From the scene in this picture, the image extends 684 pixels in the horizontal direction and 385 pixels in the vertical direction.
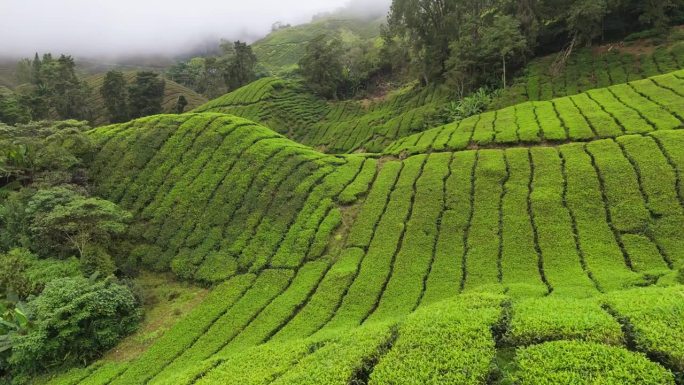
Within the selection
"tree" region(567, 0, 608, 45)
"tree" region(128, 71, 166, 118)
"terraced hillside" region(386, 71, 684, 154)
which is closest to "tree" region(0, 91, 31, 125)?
"tree" region(128, 71, 166, 118)

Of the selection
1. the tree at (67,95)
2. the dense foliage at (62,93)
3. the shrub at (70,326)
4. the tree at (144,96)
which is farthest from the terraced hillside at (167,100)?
the shrub at (70,326)

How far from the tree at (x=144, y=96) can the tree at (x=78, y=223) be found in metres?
44.4

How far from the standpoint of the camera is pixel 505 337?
9.59m

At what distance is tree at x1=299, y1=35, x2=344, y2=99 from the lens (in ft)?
229

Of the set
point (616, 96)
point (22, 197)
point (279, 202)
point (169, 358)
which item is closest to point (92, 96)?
point (22, 197)

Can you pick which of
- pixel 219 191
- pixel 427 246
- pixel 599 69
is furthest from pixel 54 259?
pixel 599 69

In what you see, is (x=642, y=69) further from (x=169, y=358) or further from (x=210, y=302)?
(x=169, y=358)

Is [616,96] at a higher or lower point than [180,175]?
higher

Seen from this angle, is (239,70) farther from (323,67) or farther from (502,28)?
(502,28)

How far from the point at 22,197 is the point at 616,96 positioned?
41.8 metres

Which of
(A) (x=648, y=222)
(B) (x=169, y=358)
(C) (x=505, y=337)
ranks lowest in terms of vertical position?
(B) (x=169, y=358)

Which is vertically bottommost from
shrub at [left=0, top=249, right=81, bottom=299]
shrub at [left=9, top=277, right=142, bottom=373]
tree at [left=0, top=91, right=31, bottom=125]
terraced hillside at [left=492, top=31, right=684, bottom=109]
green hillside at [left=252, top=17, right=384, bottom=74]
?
shrub at [left=9, top=277, right=142, bottom=373]

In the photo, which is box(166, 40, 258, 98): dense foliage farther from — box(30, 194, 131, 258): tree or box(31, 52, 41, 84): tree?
box(30, 194, 131, 258): tree

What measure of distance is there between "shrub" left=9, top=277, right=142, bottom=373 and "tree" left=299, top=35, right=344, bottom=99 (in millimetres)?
56761
